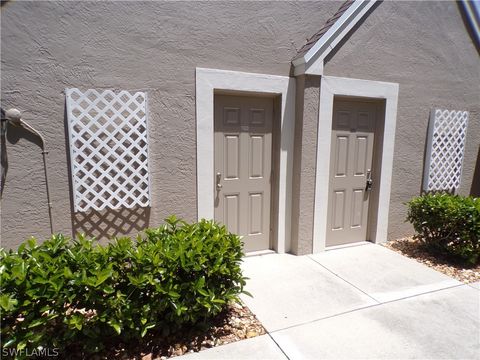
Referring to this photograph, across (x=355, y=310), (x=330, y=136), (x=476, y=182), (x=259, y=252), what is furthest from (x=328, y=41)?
(x=476, y=182)

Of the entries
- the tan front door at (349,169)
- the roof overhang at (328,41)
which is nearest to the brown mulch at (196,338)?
the tan front door at (349,169)

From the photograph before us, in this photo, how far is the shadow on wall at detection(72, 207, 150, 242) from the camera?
3.25 metres

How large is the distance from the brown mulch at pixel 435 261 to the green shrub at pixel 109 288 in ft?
9.86

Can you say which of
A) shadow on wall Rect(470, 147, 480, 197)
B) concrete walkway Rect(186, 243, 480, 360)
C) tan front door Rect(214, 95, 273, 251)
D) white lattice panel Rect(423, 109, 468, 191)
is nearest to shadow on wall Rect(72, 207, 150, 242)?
tan front door Rect(214, 95, 273, 251)

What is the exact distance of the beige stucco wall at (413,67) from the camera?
4.12 meters

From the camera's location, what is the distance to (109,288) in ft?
6.86

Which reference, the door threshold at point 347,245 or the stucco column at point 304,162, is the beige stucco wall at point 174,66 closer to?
the stucco column at point 304,162

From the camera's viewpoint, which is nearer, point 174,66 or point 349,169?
point 174,66

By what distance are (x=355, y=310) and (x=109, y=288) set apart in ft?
7.57

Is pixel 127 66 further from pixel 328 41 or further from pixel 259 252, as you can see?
pixel 259 252

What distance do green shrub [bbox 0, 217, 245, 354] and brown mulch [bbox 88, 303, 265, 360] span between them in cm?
10

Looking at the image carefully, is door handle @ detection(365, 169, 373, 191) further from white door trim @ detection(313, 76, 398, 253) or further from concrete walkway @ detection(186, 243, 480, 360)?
concrete walkway @ detection(186, 243, 480, 360)

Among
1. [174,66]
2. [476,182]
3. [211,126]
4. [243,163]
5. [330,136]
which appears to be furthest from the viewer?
[476,182]

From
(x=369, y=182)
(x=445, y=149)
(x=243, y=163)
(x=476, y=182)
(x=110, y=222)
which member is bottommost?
(x=110, y=222)
